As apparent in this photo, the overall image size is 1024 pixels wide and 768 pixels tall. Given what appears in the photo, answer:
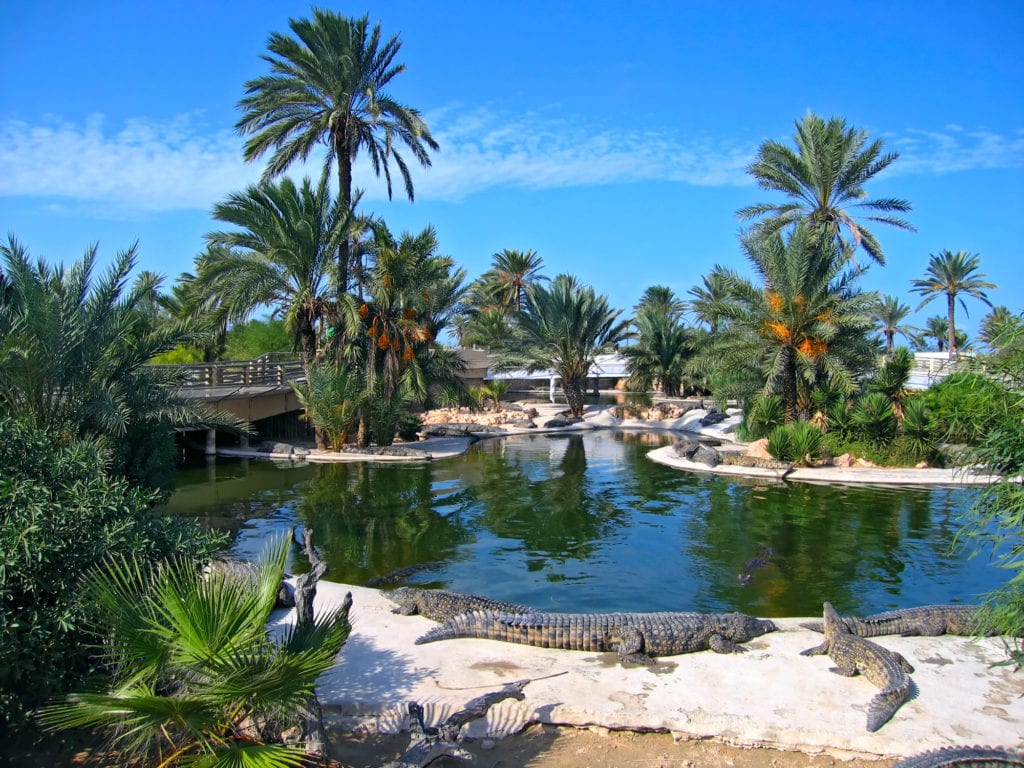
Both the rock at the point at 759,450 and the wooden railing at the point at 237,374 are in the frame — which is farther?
the wooden railing at the point at 237,374

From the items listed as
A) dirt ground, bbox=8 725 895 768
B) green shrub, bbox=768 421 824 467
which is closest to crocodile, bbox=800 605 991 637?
dirt ground, bbox=8 725 895 768

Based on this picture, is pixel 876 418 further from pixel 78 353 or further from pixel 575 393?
pixel 78 353

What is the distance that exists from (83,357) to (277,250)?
33.7 feet

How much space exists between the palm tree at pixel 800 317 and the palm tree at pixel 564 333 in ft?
35.2

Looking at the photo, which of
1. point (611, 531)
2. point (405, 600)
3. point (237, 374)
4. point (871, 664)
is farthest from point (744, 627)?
point (237, 374)

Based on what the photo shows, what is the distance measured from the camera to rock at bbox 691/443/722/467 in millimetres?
19797

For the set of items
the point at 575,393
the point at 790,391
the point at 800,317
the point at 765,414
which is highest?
the point at 800,317

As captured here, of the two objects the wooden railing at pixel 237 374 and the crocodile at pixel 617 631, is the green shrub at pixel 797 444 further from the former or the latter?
the wooden railing at pixel 237 374

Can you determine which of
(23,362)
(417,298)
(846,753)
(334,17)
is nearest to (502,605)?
(846,753)

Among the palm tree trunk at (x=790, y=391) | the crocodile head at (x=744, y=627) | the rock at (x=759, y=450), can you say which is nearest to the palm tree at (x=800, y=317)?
the palm tree trunk at (x=790, y=391)

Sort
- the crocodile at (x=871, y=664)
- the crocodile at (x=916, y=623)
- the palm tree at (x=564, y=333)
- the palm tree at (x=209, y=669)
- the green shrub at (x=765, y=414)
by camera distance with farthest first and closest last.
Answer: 1. the palm tree at (x=564, y=333)
2. the green shrub at (x=765, y=414)
3. the crocodile at (x=916, y=623)
4. the crocodile at (x=871, y=664)
5. the palm tree at (x=209, y=669)

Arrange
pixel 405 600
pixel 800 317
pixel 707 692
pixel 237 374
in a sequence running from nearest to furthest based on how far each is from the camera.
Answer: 1. pixel 707 692
2. pixel 405 600
3. pixel 800 317
4. pixel 237 374

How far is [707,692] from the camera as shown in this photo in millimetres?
6191

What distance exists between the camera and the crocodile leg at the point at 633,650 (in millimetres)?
6898
